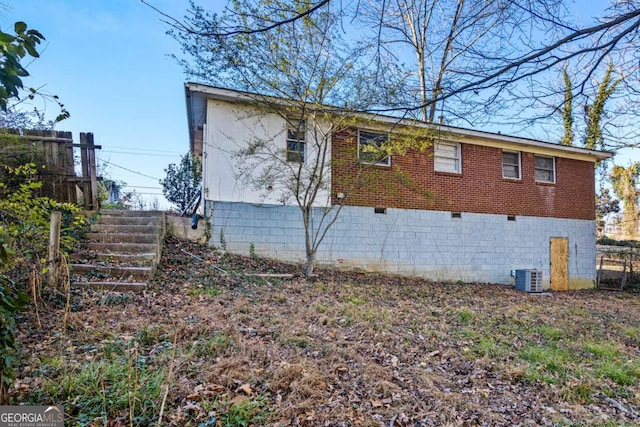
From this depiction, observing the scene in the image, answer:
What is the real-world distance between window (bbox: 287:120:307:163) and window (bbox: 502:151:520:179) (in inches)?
279

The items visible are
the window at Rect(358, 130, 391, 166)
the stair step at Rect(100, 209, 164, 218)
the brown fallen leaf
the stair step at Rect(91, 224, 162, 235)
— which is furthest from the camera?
the window at Rect(358, 130, 391, 166)

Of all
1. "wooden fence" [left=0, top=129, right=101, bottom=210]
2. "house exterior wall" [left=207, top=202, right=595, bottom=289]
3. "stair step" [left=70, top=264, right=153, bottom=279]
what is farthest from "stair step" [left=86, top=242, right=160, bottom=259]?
"house exterior wall" [left=207, top=202, right=595, bottom=289]

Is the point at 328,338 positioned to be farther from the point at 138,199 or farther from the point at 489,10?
the point at 138,199

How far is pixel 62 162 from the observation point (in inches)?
273

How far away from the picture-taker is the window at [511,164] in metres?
11.6

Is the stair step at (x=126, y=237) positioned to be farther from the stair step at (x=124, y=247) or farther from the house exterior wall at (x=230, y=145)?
the house exterior wall at (x=230, y=145)

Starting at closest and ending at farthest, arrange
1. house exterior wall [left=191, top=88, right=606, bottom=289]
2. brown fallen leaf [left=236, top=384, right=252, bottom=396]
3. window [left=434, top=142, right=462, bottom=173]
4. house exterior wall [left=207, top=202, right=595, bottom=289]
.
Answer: brown fallen leaf [left=236, top=384, right=252, bottom=396] → house exterior wall [left=191, top=88, right=606, bottom=289] → house exterior wall [left=207, top=202, right=595, bottom=289] → window [left=434, top=142, right=462, bottom=173]

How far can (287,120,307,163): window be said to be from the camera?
7.93 meters

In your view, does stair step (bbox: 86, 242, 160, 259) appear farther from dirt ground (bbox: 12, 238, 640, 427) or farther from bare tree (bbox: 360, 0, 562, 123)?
bare tree (bbox: 360, 0, 562, 123)

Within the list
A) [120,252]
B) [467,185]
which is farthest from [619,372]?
[467,185]

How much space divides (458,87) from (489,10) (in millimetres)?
836

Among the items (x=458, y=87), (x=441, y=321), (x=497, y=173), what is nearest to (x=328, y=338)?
(x=441, y=321)

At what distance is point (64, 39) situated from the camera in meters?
4.86

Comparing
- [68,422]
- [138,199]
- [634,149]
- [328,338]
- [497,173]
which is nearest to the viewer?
[68,422]
